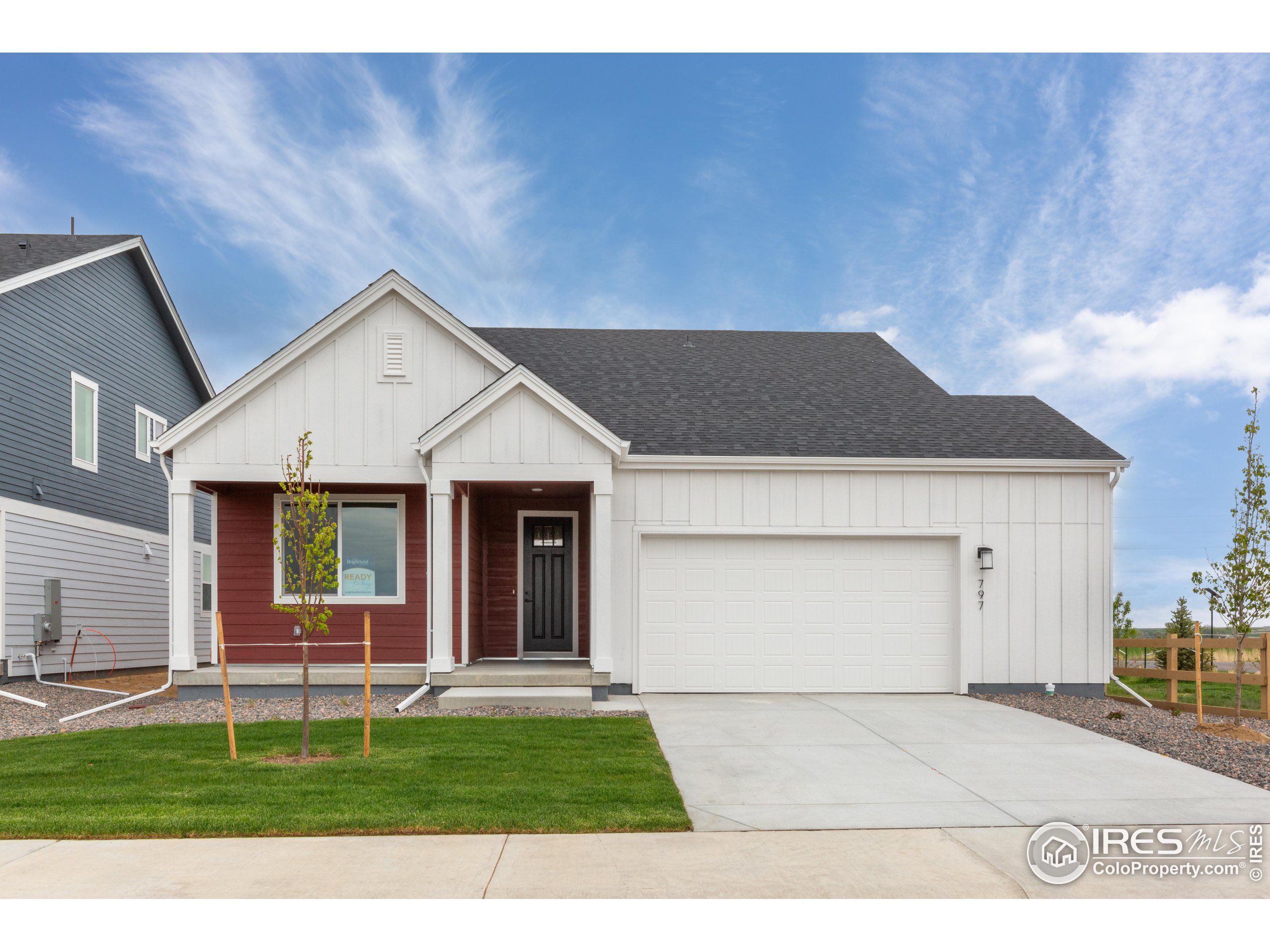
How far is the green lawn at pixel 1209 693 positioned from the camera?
14117mm

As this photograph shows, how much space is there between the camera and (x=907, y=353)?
707 inches

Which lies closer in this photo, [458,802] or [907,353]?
[458,802]

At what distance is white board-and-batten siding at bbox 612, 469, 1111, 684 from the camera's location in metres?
12.4

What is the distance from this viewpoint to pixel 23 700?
39.4 ft

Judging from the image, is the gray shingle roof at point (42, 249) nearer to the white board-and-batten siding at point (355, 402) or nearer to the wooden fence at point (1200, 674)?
the white board-and-batten siding at point (355, 402)

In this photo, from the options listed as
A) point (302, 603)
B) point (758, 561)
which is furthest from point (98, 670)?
point (758, 561)

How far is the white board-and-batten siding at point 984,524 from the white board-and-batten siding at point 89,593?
32.1ft

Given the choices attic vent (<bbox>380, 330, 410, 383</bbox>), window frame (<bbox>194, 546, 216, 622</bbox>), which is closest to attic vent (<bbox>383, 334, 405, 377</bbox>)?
attic vent (<bbox>380, 330, 410, 383</bbox>)

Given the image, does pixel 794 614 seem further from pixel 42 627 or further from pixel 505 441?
pixel 42 627

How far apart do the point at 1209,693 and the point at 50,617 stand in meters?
20.2

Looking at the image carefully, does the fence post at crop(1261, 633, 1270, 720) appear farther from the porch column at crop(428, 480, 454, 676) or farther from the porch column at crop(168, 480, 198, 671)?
the porch column at crop(168, 480, 198, 671)

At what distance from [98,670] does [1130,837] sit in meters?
17.2

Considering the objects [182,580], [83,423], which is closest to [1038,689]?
[182,580]

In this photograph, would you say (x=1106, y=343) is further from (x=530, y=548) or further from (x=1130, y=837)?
(x=1130, y=837)
